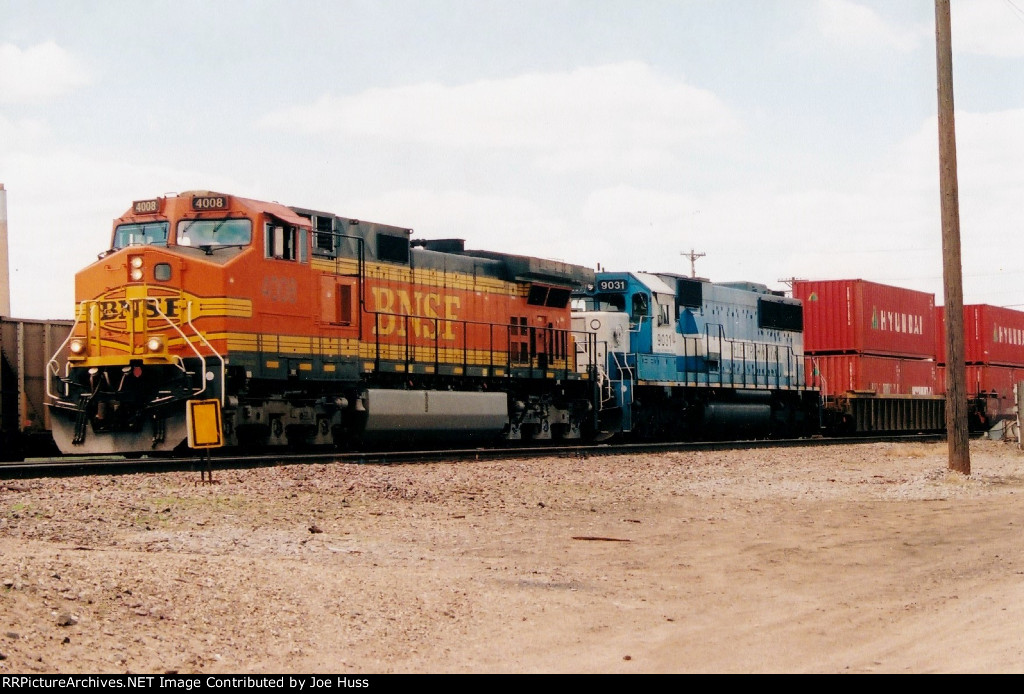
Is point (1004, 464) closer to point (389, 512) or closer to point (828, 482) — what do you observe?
point (828, 482)

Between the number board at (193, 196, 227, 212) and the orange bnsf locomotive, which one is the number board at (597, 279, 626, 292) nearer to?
the orange bnsf locomotive

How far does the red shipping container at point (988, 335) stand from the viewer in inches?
1576

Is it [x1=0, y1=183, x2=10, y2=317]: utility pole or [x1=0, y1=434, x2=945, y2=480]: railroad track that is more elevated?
[x1=0, y1=183, x2=10, y2=317]: utility pole

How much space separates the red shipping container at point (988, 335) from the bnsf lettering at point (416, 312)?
71.2 feet

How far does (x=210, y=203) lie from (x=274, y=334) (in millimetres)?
2218

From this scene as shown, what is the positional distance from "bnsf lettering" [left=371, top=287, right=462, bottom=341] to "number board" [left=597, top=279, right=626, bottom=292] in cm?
576

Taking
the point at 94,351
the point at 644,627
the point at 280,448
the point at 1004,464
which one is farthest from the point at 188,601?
the point at 1004,464

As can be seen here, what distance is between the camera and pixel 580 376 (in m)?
25.8

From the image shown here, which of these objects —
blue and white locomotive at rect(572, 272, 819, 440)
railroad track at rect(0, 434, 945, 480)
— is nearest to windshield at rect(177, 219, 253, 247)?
railroad track at rect(0, 434, 945, 480)

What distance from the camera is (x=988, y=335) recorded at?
133ft

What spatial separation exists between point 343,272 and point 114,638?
1387 centimetres

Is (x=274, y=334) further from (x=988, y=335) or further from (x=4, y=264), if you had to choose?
(x=4, y=264)

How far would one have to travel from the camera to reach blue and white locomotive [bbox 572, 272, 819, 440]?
89.2ft

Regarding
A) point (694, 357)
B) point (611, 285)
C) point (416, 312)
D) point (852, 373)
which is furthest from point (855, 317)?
point (416, 312)
